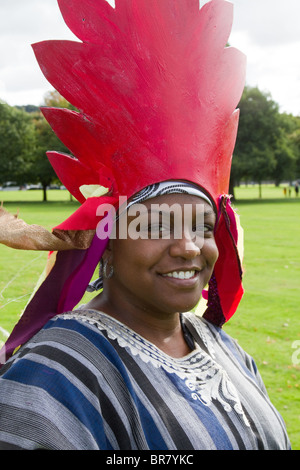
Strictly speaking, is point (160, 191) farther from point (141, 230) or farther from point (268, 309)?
point (268, 309)


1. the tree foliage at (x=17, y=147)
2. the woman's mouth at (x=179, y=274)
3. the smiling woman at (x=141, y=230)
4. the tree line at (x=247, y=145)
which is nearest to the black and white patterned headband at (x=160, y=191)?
the smiling woman at (x=141, y=230)

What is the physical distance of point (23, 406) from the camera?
1516mm

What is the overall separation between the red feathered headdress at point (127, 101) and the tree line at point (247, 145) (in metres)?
31.7

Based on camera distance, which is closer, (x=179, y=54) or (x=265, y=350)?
(x=179, y=54)

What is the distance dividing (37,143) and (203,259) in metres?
38.5

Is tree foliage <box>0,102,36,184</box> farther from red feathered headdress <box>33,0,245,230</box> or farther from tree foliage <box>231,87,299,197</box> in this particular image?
red feathered headdress <box>33,0,245,230</box>

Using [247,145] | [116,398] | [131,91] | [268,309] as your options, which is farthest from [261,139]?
[116,398]

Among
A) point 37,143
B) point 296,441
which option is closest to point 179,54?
point 296,441

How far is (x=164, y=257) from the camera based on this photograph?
1.83 metres

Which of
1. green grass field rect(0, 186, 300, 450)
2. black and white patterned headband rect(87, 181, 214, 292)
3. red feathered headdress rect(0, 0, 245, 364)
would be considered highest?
red feathered headdress rect(0, 0, 245, 364)

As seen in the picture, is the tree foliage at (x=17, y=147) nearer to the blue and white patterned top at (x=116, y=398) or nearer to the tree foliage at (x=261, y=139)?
the tree foliage at (x=261, y=139)

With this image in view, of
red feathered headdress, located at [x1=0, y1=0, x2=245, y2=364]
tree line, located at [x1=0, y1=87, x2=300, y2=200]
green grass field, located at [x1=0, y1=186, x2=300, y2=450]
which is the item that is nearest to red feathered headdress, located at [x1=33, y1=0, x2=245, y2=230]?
red feathered headdress, located at [x1=0, y1=0, x2=245, y2=364]

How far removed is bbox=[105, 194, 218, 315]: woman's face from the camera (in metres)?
1.83
